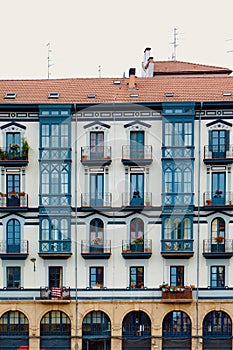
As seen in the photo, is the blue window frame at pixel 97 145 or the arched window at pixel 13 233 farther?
the blue window frame at pixel 97 145

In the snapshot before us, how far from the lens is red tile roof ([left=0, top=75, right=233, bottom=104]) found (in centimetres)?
4050

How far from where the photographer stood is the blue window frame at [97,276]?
39.6 meters

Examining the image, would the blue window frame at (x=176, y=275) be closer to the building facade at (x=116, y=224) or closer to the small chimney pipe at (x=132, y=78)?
the building facade at (x=116, y=224)

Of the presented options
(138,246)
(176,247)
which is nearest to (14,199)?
(138,246)

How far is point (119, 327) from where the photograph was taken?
39.0 metres

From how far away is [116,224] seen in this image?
130 ft

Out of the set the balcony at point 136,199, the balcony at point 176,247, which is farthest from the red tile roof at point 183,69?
the balcony at point 176,247

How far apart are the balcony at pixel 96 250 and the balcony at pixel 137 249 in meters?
0.94

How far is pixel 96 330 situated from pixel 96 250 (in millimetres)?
4692

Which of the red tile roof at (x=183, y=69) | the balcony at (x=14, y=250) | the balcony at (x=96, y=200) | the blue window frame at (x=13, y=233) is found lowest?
the balcony at (x=14, y=250)

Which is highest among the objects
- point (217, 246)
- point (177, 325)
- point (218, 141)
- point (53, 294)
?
point (218, 141)

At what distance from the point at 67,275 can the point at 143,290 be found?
459cm

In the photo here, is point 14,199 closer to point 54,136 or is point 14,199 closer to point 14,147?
point 14,147

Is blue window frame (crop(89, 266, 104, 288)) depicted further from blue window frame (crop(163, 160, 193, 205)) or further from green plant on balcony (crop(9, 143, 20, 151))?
green plant on balcony (crop(9, 143, 20, 151))
